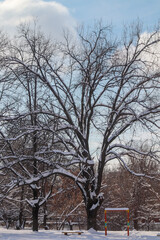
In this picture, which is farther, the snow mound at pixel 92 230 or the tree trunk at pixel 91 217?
the tree trunk at pixel 91 217

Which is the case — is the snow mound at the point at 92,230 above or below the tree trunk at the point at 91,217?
below

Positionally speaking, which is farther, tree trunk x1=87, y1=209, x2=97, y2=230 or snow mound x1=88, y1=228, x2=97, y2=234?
tree trunk x1=87, y1=209, x2=97, y2=230

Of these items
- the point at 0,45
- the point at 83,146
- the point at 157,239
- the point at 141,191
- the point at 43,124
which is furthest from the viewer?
the point at 141,191

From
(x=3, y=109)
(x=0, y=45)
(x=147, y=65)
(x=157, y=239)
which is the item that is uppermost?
(x=0, y=45)

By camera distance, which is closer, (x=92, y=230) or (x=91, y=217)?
(x=92, y=230)

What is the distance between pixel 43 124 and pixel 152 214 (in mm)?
18557

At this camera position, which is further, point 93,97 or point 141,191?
point 141,191

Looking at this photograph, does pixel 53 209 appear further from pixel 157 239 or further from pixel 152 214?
pixel 157 239

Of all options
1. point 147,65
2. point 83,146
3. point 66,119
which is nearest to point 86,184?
point 83,146

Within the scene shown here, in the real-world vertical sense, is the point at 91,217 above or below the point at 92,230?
above

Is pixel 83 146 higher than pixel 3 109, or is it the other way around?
pixel 3 109

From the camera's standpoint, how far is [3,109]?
56.6ft

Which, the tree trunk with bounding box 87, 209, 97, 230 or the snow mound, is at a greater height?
the tree trunk with bounding box 87, 209, 97, 230

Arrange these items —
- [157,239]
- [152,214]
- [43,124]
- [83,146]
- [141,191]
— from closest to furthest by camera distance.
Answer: [157,239], [43,124], [83,146], [152,214], [141,191]
